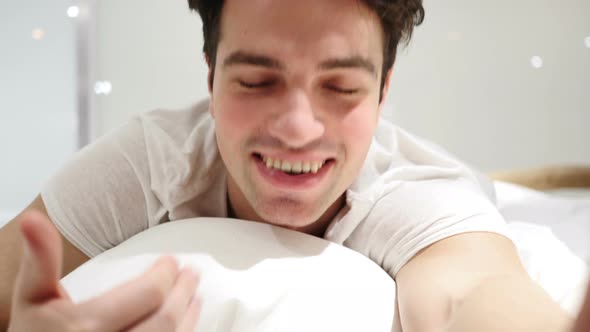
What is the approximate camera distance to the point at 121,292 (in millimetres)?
461

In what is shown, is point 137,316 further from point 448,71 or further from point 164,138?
point 448,71

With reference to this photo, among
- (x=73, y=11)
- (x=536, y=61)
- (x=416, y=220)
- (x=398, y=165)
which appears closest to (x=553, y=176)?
(x=536, y=61)

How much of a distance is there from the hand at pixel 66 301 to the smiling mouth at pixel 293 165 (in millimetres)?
352

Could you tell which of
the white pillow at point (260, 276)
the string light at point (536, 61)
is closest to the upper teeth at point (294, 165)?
the white pillow at point (260, 276)

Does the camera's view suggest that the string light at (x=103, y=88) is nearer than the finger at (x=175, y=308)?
No

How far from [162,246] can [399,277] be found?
380mm

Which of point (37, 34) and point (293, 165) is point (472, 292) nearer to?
point (293, 165)

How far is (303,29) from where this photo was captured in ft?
2.53

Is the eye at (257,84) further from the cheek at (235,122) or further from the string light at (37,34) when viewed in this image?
the string light at (37,34)

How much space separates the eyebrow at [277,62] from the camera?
78cm

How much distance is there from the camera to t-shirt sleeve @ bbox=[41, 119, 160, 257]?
0.94m

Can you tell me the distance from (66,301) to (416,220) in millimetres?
593

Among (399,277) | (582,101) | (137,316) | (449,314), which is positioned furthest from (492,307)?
(582,101)

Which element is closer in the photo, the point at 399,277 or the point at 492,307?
the point at 492,307
